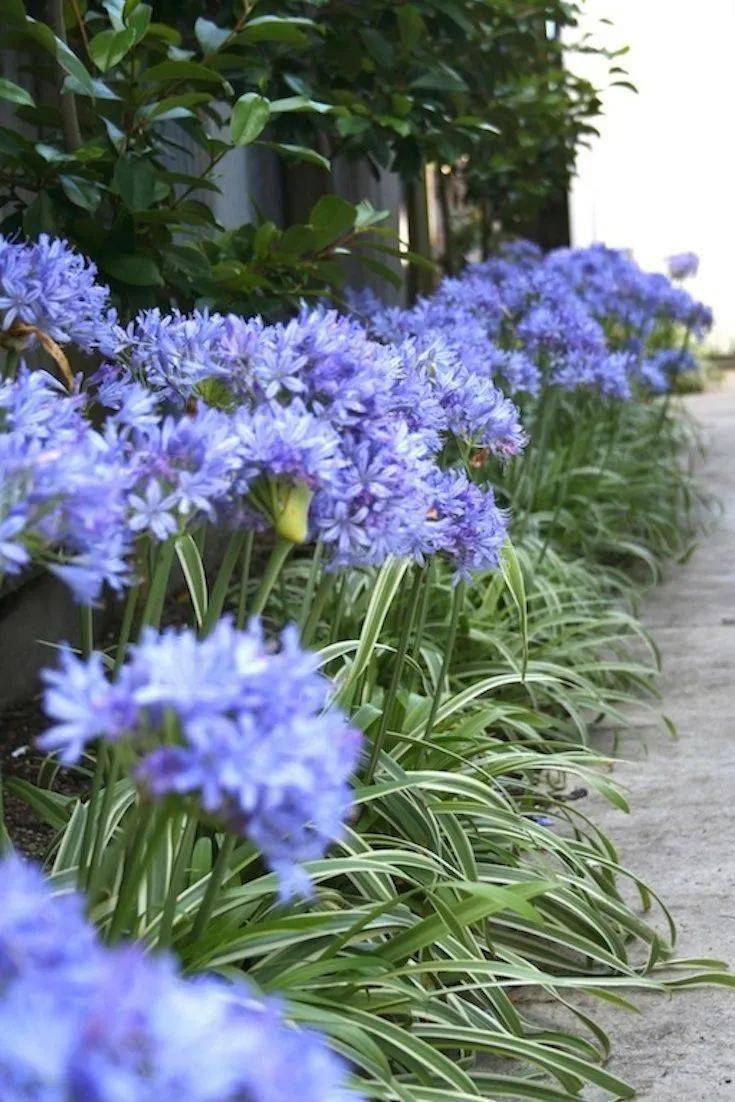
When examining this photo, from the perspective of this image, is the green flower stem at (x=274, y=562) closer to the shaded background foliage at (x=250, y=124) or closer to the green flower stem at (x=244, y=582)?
the green flower stem at (x=244, y=582)

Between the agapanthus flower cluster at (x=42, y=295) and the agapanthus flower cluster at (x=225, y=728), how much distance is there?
848mm

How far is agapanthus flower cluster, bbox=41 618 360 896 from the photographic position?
2.71 feet

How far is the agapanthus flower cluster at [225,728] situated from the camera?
0.83 m

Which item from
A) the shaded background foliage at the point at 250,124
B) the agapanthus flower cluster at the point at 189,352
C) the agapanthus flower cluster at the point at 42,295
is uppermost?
the shaded background foliage at the point at 250,124

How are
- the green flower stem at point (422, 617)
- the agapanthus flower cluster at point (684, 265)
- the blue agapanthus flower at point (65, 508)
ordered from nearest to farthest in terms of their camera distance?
the blue agapanthus flower at point (65, 508) < the green flower stem at point (422, 617) < the agapanthus flower cluster at point (684, 265)

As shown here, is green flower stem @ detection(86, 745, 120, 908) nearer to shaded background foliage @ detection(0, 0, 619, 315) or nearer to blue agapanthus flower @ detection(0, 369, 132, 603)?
blue agapanthus flower @ detection(0, 369, 132, 603)

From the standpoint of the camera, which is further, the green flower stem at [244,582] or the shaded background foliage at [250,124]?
the shaded background foliage at [250,124]

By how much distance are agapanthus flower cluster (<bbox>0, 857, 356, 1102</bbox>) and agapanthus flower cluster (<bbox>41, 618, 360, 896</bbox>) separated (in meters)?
0.13

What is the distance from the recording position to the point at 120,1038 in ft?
2.12

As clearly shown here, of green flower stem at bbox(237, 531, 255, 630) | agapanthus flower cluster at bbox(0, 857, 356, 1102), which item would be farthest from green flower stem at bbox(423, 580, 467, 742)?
agapanthus flower cluster at bbox(0, 857, 356, 1102)

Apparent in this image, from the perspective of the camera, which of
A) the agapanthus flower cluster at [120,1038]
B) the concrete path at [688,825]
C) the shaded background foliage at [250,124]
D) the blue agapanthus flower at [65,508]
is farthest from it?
the shaded background foliage at [250,124]

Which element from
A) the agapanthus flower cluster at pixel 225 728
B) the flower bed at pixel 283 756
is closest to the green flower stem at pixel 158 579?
the flower bed at pixel 283 756

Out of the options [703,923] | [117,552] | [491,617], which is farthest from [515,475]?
[117,552]

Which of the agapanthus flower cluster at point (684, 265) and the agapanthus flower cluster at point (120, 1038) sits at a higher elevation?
the agapanthus flower cluster at point (684, 265)
